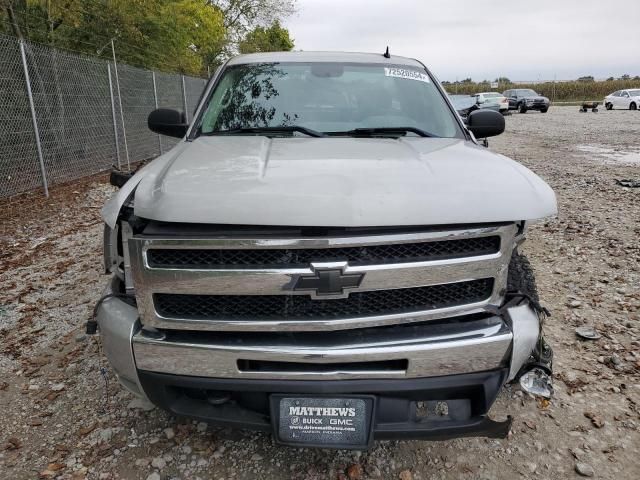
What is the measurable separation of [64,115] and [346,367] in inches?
350

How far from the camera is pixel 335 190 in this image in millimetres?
1859

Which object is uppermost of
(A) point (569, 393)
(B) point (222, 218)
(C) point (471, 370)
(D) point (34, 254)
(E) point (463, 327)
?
(B) point (222, 218)

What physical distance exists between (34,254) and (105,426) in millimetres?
3617

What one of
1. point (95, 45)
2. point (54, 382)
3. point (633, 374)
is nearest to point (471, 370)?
point (633, 374)

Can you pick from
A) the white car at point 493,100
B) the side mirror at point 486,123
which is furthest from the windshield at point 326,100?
the white car at point 493,100

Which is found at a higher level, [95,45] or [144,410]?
[95,45]

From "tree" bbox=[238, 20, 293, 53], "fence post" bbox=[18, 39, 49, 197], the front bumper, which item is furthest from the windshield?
"tree" bbox=[238, 20, 293, 53]

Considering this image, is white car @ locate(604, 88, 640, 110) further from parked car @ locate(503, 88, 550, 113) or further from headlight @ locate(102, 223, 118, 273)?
headlight @ locate(102, 223, 118, 273)

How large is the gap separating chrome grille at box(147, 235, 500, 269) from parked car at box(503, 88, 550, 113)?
118 ft

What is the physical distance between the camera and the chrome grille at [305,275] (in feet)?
5.96

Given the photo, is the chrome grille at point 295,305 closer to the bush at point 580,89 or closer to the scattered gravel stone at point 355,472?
the scattered gravel stone at point 355,472

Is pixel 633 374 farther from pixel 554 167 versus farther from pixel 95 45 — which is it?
pixel 95 45

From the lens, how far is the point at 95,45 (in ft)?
41.0

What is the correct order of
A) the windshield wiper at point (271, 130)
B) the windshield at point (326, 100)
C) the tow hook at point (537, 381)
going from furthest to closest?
the windshield at point (326, 100) < the windshield wiper at point (271, 130) < the tow hook at point (537, 381)
